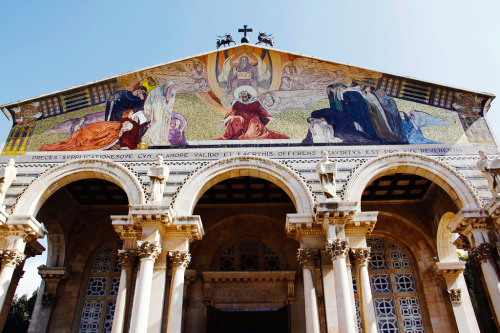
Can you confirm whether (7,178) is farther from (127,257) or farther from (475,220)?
(475,220)

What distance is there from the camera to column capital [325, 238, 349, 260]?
10.8 m

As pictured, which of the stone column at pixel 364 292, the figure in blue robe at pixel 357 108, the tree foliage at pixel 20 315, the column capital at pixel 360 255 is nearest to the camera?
the stone column at pixel 364 292

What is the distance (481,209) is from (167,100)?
36.9 feet

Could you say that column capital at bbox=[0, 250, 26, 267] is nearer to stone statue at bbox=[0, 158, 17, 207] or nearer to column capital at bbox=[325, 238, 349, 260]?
stone statue at bbox=[0, 158, 17, 207]

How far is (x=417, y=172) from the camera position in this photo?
13062 mm

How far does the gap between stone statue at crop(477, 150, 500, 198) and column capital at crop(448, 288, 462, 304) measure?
427 cm

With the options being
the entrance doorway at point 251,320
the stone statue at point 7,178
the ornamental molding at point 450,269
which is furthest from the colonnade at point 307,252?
the entrance doorway at point 251,320

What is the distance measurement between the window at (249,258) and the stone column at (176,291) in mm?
4378

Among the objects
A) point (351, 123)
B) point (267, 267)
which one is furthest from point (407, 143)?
point (267, 267)

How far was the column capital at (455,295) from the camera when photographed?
13.7 m

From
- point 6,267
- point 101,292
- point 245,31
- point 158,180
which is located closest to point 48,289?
point 101,292

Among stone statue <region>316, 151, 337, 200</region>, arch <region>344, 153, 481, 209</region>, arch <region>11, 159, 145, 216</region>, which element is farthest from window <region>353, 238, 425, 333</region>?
arch <region>11, 159, 145, 216</region>

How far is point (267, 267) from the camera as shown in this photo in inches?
614

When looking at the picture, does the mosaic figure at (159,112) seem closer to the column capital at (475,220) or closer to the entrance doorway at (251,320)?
the entrance doorway at (251,320)
